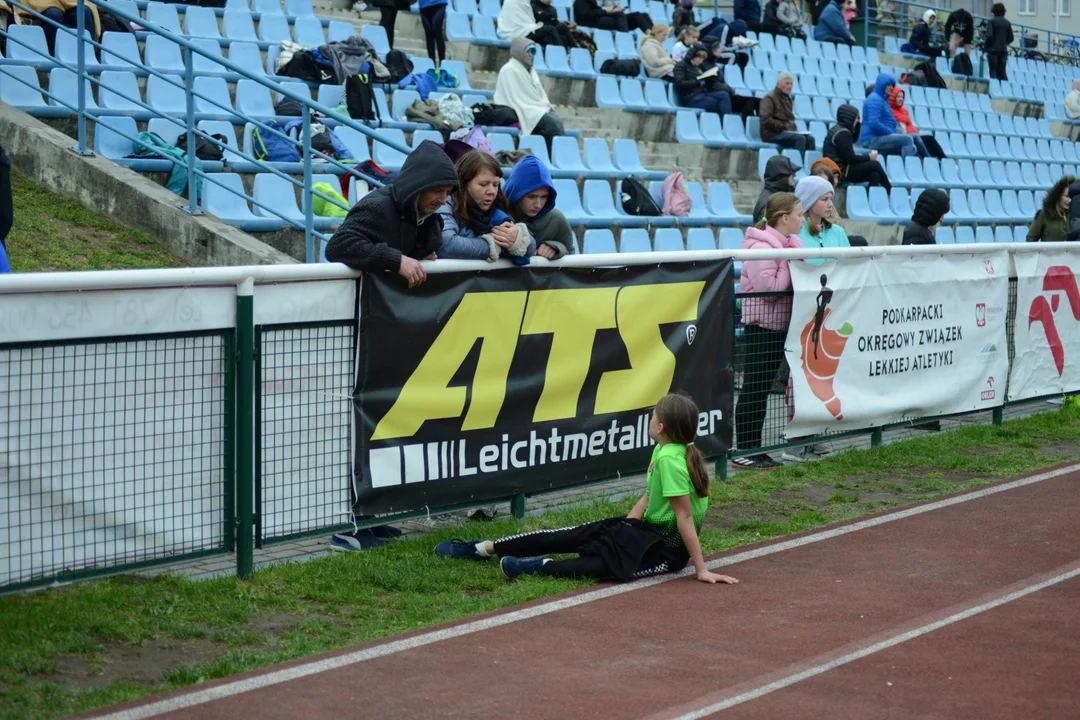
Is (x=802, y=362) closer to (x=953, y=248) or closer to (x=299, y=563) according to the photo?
(x=953, y=248)

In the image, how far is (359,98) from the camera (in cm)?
1334

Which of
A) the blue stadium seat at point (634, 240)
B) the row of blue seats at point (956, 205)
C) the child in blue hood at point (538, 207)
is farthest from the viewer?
the row of blue seats at point (956, 205)

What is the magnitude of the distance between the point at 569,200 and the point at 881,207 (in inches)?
266

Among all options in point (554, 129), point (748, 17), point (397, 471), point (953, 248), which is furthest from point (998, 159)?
point (397, 471)

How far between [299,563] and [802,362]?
411 cm

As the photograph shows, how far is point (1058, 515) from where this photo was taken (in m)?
8.05

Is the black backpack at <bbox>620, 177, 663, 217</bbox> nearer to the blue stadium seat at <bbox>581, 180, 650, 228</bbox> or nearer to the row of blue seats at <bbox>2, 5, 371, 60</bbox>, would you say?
the blue stadium seat at <bbox>581, 180, 650, 228</bbox>

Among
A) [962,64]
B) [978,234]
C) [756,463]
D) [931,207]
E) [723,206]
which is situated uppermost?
[962,64]

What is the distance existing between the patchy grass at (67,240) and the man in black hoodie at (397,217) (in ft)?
11.3

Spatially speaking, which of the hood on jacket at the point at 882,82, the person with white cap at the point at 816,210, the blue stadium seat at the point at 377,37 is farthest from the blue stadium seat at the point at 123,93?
the hood on jacket at the point at 882,82

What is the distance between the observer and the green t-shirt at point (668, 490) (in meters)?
6.26

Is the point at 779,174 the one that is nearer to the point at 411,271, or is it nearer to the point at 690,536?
the point at 411,271

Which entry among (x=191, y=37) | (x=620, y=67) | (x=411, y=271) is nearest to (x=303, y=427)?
(x=411, y=271)

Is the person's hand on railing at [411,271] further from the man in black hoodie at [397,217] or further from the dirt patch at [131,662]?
the dirt patch at [131,662]
